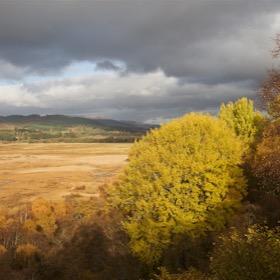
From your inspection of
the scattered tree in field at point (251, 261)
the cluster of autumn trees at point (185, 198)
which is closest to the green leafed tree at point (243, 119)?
the cluster of autumn trees at point (185, 198)

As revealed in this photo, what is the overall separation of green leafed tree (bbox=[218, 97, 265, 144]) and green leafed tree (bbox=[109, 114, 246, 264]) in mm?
30998

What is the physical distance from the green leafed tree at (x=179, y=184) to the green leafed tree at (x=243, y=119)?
30998 millimetres

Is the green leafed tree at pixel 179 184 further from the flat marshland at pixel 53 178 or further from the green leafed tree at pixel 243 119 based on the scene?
the flat marshland at pixel 53 178

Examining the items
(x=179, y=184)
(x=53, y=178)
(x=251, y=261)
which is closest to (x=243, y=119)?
(x=179, y=184)

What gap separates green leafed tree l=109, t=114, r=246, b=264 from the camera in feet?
110

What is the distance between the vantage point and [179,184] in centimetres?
3372

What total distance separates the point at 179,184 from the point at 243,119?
3794 cm

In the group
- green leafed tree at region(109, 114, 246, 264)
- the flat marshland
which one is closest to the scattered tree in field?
green leafed tree at region(109, 114, 246, 264)

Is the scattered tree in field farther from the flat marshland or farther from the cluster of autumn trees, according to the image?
the flat marshland

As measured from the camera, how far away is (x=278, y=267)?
1817cm

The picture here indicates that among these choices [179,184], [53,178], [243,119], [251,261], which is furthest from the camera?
[53,178]

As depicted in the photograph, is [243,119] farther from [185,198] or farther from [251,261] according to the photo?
[251,261]

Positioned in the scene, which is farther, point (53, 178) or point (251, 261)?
point (53, 178)

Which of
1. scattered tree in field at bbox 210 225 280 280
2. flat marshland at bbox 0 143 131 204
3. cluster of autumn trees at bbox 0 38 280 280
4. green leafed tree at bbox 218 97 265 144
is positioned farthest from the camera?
flat marshland at bbox 0 143 131 204
